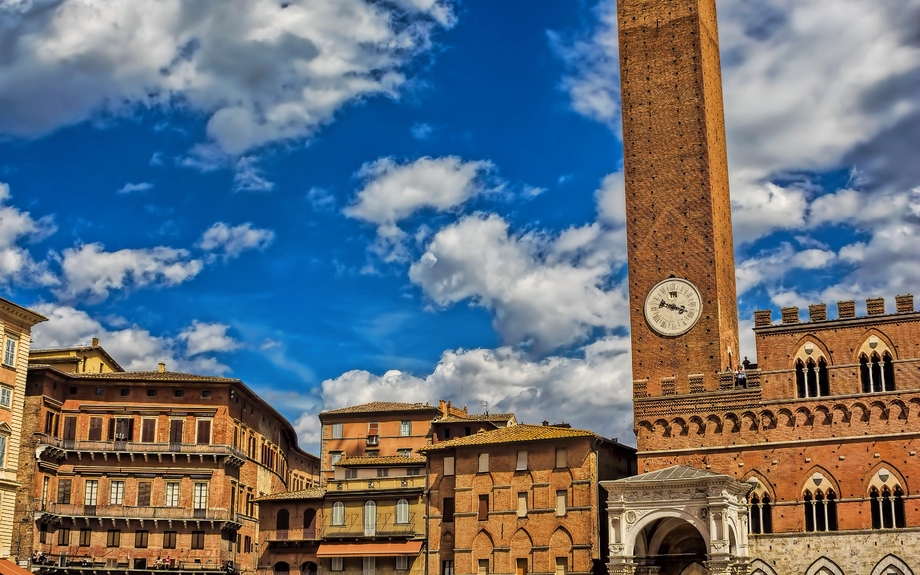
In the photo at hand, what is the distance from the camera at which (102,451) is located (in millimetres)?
56750

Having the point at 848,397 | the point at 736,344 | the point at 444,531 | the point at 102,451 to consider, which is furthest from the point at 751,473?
the point at 102,451

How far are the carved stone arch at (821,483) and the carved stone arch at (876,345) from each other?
4.92 metres

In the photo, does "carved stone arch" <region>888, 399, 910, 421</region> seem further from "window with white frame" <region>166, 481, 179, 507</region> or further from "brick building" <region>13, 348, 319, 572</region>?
"window with white frame" <region>166, 481, 179, 507</region>

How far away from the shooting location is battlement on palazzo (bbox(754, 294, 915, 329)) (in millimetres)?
44969

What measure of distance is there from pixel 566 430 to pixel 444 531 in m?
7.90

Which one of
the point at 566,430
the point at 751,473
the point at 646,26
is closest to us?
the point at 751,473

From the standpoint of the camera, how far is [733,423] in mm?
46500

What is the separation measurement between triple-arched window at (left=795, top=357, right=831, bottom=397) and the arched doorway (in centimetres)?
779

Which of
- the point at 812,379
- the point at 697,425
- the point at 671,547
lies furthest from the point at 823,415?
the point at 671,547

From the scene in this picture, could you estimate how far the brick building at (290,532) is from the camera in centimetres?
5553

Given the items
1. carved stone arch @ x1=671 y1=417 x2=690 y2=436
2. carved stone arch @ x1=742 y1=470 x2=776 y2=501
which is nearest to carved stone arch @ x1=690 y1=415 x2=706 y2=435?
carved stone arch @ x1=671 y1=417 x2=690 y2=436

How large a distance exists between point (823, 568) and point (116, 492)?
118ft

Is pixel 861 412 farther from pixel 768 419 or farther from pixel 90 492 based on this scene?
pixel 90 492

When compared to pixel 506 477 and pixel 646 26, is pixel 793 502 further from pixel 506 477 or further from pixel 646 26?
pixel 646 26
